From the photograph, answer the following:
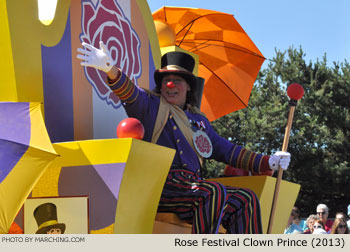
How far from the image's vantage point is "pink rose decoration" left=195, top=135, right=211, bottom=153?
12.7ft

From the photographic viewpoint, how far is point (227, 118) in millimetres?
18750

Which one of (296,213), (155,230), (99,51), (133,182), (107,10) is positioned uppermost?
(107,10)

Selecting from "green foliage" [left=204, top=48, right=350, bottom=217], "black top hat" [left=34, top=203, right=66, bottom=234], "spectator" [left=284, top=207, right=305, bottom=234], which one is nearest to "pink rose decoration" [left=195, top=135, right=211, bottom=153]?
"black top hat" [left=34, top=203, right=66, bottom=234]

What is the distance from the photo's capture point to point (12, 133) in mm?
2756

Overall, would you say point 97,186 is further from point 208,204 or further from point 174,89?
point 174,89

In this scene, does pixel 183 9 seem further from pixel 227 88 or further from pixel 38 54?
pixel 38 54

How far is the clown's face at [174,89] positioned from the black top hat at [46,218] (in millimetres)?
1264

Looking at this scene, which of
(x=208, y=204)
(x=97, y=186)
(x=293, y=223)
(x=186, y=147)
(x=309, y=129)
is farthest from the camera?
(x=309, y=129)

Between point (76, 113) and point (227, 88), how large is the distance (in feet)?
8.29

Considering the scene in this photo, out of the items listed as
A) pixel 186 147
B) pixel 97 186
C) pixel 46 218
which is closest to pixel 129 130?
pixel 97 186

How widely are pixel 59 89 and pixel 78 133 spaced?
0.32 meters

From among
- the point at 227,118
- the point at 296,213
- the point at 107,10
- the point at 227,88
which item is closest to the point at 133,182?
the point at 107,10

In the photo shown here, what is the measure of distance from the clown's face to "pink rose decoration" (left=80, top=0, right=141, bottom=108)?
0.39 metres

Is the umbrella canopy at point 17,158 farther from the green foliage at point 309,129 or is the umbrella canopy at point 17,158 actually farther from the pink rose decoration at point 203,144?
the green foliage at point 309,129
